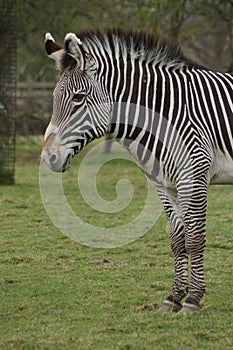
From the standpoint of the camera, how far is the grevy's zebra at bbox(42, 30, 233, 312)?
5250 millimetres

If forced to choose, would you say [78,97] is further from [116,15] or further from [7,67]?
[116,15]

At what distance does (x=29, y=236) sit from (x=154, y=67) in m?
4.14

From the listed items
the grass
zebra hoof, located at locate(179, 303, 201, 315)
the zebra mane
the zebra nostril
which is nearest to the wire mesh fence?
the grass

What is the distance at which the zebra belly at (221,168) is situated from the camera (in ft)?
17.9

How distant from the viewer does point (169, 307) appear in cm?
545

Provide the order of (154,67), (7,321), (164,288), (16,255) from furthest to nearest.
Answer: (16,255) → (164,288) → (154,67) → (7,321)

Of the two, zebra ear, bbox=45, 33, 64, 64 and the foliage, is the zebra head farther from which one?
the foliage

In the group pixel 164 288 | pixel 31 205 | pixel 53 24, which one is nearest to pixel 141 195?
pixel 31 205

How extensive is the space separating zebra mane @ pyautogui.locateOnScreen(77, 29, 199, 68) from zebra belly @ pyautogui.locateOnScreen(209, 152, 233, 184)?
3.02 ft

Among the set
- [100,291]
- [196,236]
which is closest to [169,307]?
[196,236]

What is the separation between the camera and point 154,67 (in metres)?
5.64

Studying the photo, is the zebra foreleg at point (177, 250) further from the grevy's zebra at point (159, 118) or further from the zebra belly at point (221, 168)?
the zebra belly at point (221, 168)

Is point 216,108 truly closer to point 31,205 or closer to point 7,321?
point 7,321

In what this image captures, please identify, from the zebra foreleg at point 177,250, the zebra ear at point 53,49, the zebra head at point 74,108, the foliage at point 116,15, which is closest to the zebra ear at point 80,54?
the zebra head at point 74,108
